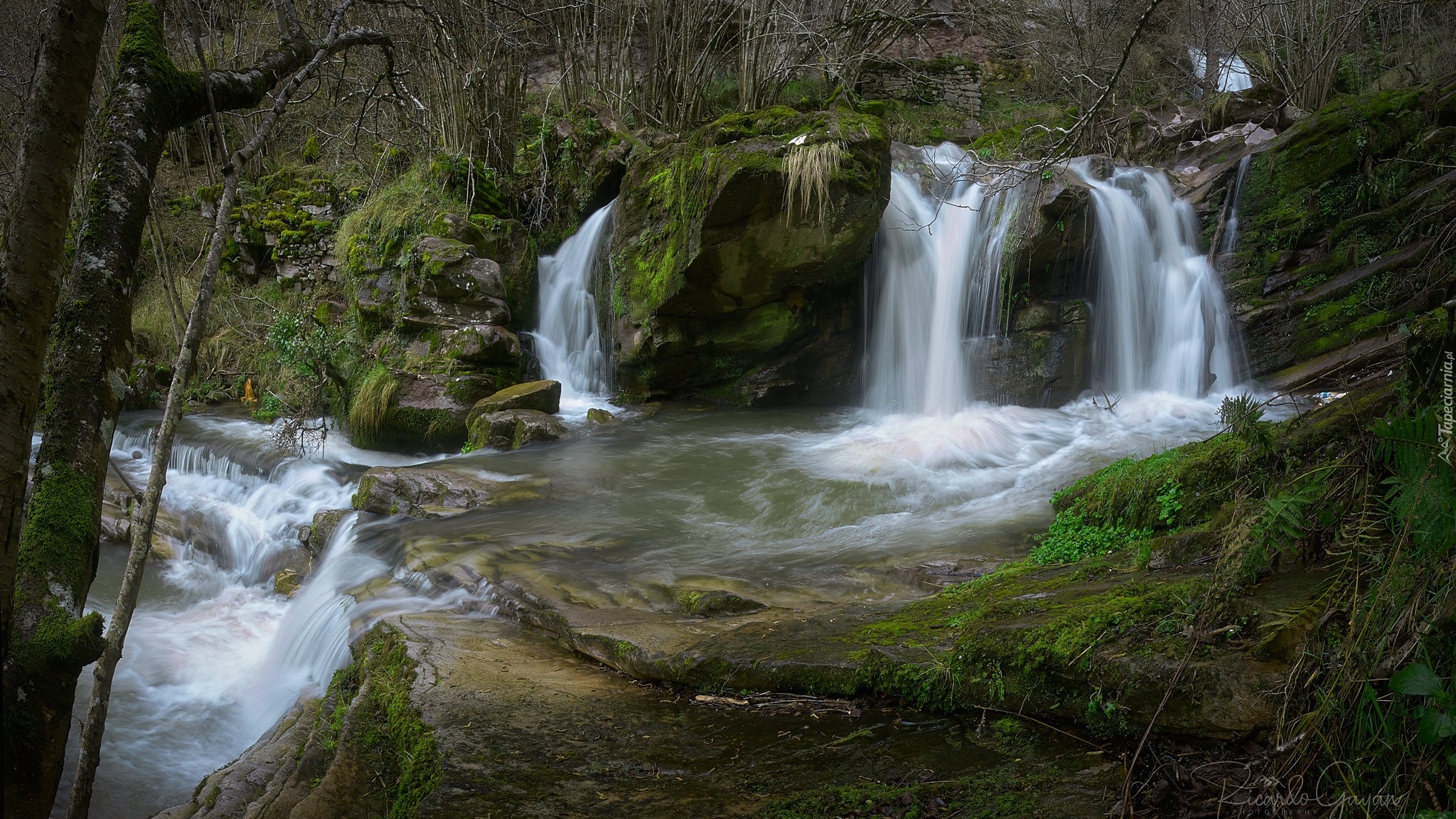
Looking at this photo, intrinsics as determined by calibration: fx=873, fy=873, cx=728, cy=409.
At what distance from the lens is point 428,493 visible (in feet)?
24.1

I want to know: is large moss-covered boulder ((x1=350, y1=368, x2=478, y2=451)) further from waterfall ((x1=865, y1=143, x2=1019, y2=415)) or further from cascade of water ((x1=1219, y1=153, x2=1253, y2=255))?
cascade of water ((x1=1219, y1=153, x2=1253, y2=255))

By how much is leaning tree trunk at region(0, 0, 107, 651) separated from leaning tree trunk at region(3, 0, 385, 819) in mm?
226

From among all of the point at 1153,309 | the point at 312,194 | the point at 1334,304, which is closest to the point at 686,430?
the point at 1153,309

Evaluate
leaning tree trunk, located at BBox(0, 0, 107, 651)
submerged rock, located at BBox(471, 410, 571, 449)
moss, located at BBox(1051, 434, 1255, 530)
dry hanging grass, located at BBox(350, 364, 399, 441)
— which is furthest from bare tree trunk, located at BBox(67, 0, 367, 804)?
dry hanging grass, located at BBox(350, 364, 399, 441)

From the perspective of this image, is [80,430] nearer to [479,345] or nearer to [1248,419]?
[1248,419]

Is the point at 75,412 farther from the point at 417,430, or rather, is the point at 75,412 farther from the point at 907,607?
the point at 417,430

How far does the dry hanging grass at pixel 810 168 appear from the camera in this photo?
9.72m

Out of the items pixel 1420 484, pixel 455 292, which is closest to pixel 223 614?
pixel 455 292

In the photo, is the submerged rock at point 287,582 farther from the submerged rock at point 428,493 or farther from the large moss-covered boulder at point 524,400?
the large moss-covered boulder at point 524,400

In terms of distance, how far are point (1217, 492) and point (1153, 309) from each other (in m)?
7.44

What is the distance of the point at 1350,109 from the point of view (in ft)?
35.3

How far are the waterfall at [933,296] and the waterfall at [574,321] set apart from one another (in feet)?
12.6

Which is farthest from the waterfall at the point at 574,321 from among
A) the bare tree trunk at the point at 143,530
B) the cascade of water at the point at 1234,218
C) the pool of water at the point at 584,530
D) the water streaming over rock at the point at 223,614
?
the bare tree trunk at the point at 143,530

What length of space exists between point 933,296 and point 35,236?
32.9ft
